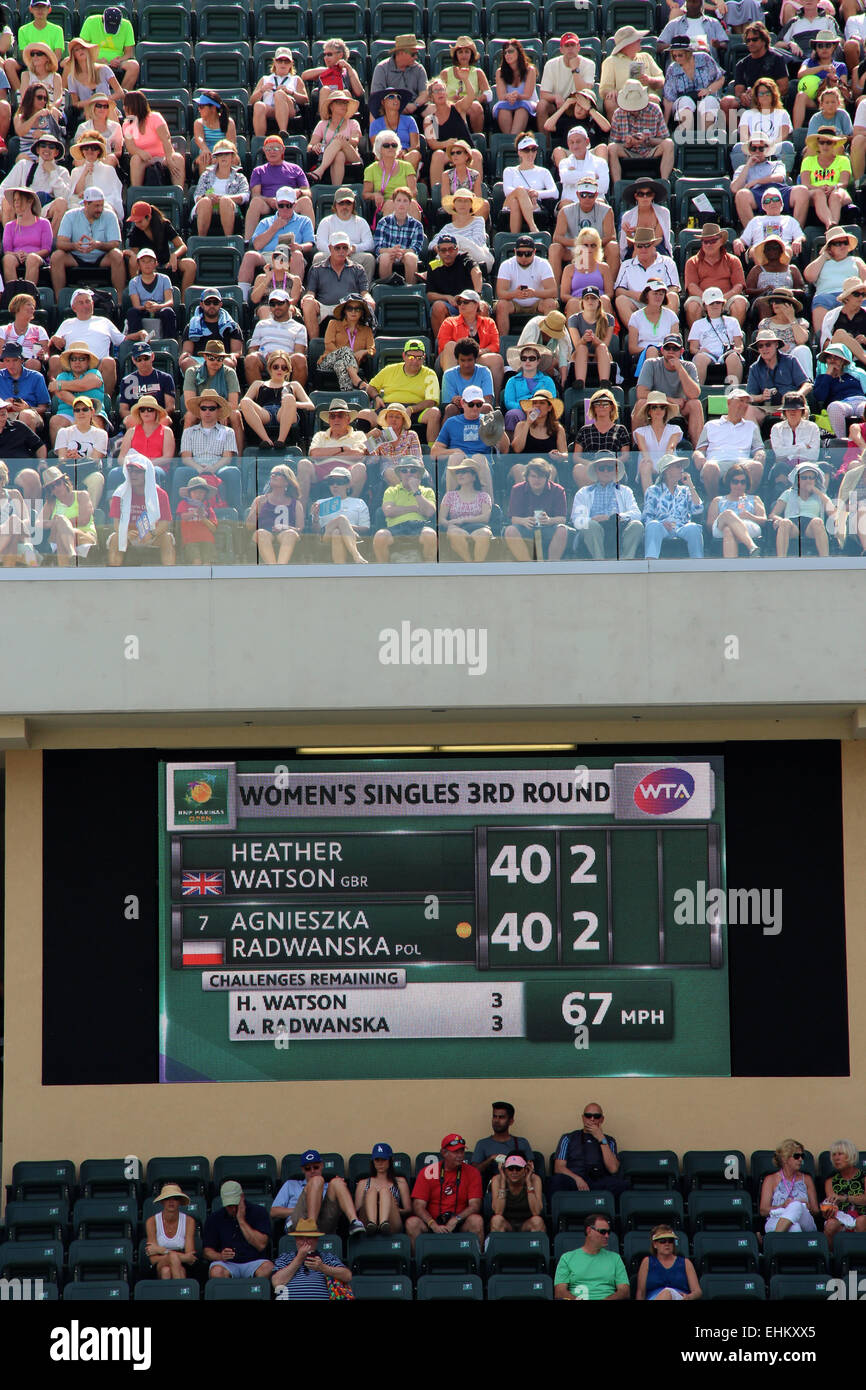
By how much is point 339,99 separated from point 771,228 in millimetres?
4817

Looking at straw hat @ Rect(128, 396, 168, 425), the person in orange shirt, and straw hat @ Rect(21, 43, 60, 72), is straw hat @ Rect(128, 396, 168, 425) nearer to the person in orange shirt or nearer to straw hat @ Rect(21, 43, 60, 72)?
the person in orange shirt

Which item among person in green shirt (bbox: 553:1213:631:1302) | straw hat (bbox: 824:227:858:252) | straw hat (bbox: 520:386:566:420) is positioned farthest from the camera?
straw hat (bbox: 824:227:858:252)

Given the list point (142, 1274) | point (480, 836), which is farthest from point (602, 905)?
point (142, 1274)

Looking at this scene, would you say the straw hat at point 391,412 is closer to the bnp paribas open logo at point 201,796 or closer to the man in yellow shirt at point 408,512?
the man in yellow shirt at point 408,512

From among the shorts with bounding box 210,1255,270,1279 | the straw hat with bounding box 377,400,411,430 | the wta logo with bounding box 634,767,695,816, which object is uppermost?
the straw hat with bounding box 377,400,411,430

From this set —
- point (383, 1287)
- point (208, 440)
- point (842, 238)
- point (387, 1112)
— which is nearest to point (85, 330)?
point (208, 440)

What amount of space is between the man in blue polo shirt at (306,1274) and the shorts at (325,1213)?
507 millimetres

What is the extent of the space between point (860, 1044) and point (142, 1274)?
5.79 m

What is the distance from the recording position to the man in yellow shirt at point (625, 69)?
70.8ft

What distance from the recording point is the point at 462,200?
64.0 ft

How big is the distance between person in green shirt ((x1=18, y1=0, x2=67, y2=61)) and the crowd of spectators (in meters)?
0.04

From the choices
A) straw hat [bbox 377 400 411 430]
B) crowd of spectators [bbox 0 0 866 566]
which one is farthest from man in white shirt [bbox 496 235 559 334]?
Result: straw hat [bbox 377 400 411 430]

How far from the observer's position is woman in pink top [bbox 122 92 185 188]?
20.9 metres

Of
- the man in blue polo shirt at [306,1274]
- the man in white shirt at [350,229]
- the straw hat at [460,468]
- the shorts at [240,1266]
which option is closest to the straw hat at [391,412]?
the straw hat at [460,468]
